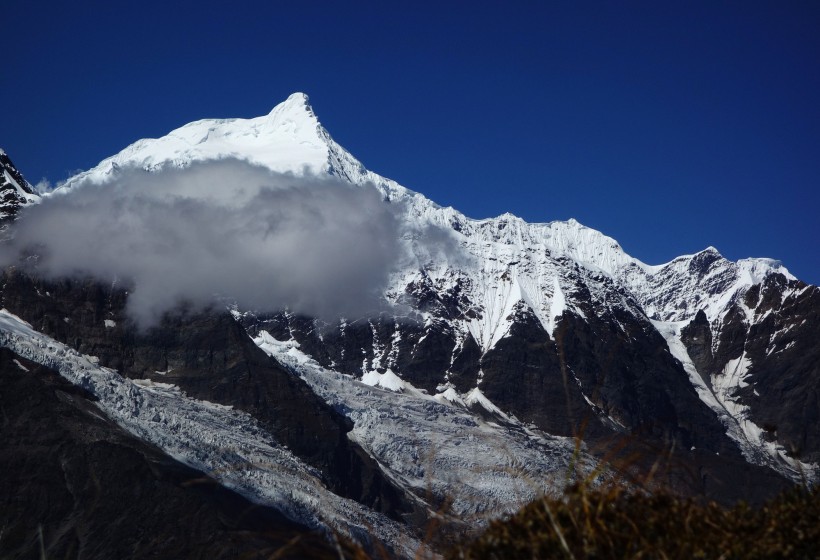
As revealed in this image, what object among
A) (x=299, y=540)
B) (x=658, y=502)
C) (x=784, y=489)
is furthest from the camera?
(x=784, y=489)

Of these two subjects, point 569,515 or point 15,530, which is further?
point 15,530

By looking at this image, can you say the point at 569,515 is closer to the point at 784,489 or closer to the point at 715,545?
the point at 715,545

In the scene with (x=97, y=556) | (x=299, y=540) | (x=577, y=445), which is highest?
(x=97, y=556)

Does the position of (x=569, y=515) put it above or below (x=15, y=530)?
below

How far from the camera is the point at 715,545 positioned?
1295cm

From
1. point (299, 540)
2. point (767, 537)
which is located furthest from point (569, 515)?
point (299, 540)

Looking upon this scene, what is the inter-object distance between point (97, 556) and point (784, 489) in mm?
183785

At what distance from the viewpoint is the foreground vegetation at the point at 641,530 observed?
12.8 m

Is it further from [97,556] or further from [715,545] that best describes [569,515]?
[97,556]

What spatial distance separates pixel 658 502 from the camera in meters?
14.1

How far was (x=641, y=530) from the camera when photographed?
43.8 ft

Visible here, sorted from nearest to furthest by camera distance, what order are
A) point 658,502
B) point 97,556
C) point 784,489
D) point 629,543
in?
point 629,543
point 658,502
point 784,489
point 97,556

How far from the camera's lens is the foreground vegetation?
1284 cm

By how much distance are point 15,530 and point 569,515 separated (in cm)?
19180
